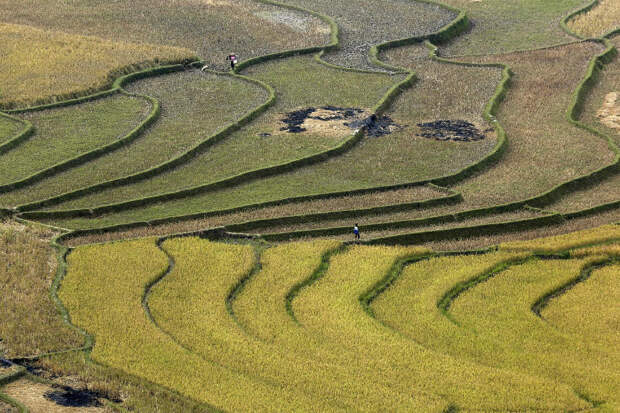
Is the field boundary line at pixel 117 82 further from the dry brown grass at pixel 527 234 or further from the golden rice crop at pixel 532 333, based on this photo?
the golden rice crop at pixel 532 333

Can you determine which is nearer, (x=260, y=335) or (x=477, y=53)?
(x=260, y=335)

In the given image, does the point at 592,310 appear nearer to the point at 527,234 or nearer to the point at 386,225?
the point at 527,234

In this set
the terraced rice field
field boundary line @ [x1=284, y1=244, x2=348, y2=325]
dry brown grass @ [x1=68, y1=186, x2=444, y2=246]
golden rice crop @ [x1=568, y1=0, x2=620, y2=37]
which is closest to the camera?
the terraced rice field

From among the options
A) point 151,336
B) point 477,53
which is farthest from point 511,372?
point 477,53

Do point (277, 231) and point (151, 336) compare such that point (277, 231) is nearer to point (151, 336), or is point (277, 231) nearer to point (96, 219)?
point (96, 219)

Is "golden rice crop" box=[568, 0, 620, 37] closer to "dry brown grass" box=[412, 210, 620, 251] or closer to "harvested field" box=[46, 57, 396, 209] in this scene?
"harvested field" box=[46, 57, 396, 209]

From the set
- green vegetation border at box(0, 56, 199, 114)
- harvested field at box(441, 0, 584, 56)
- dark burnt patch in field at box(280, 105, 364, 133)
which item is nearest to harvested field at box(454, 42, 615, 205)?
harvested field at box(441, 0, 584, 56)
